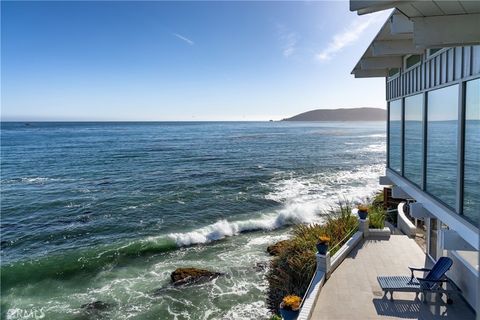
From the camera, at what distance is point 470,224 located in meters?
6.56

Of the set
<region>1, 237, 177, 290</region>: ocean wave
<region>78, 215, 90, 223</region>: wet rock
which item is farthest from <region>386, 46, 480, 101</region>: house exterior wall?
<region>78, 215, 90, 223</region>: wet rock

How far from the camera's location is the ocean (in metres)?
12.0

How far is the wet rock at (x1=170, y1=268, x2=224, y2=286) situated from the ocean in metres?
0.33

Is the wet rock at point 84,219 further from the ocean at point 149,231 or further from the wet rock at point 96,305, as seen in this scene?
the wet rock at point 96,305

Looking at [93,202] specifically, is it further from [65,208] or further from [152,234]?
[152,234]

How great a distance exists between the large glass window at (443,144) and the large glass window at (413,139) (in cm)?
68

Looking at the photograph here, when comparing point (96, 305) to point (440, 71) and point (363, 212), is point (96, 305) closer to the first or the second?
point (363, 212)

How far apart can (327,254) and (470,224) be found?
347 centimetres

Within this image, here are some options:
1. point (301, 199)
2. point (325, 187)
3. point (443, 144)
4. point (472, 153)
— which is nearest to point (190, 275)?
point (443, 144)

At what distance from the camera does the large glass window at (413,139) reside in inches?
385

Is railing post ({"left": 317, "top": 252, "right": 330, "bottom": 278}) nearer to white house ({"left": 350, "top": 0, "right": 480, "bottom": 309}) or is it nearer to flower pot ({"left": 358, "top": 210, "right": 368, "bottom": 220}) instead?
white house ({"left": 350, "top": 0, "right": 480, "bottom": 309})

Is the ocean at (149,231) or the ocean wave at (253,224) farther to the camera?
the ocean wave at (253,224)

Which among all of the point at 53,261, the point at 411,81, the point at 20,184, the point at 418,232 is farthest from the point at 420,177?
the point at 20,184

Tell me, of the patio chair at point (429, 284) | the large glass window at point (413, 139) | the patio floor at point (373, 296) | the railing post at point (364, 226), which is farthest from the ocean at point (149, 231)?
the large glass window at point (413, 139)
